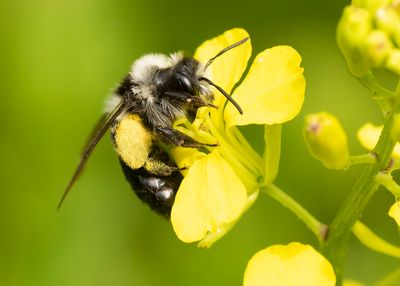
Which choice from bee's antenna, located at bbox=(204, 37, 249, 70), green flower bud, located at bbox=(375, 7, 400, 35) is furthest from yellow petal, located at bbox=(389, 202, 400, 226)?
bee's antenna, located at bbox=(204, 37, 249, 70)

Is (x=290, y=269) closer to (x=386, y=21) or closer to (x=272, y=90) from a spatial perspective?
(x=272, y=90)

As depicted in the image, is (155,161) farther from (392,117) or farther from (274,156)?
(392,117)

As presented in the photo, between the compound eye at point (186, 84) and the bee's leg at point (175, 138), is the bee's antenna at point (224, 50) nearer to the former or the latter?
the compound eye at point (186, 84)

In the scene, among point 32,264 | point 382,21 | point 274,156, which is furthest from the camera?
point 32,264

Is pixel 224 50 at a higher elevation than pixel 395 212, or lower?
higher

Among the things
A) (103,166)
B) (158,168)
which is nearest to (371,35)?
(158,168)

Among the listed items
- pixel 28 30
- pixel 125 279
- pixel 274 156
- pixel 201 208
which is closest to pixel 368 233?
pixel 274 156

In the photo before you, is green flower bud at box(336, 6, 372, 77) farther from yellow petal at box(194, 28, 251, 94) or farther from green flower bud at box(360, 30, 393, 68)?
yellow petal at box(194, 28, 251, 94)
